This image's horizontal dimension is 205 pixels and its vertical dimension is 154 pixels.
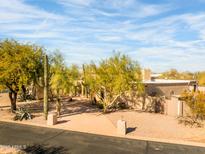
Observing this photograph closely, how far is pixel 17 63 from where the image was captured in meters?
20.0

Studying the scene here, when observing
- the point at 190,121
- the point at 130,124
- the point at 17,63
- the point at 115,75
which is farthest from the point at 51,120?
the point at 190,121

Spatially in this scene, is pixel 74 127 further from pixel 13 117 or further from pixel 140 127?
pixel 13 117

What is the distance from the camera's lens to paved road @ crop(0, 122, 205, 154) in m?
12.6

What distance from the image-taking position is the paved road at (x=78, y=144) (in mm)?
12615

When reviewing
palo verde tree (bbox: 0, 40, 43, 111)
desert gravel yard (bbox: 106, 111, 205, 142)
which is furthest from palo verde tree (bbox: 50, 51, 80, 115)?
desert gravel yard (bbox: 106, 111, 205, 142)

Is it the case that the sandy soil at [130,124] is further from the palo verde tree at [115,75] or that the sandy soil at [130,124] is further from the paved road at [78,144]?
the palo verde tree at [115,75]

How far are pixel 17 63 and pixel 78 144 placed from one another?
10.4 m

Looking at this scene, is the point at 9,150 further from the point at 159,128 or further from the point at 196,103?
the point at 196,103

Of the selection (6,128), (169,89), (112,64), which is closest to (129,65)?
(112,64)

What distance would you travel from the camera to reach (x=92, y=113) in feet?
76.1

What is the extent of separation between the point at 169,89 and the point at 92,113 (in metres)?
12.9

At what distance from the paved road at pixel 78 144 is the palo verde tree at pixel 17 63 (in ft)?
18.3

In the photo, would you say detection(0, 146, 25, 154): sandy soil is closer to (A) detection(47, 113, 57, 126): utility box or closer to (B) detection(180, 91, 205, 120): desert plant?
(A) detection(47, 113, 57, 126): utility box

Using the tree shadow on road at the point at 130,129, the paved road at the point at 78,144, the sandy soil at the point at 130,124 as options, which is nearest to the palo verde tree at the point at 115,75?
the sandy soil at the point at 130,124
